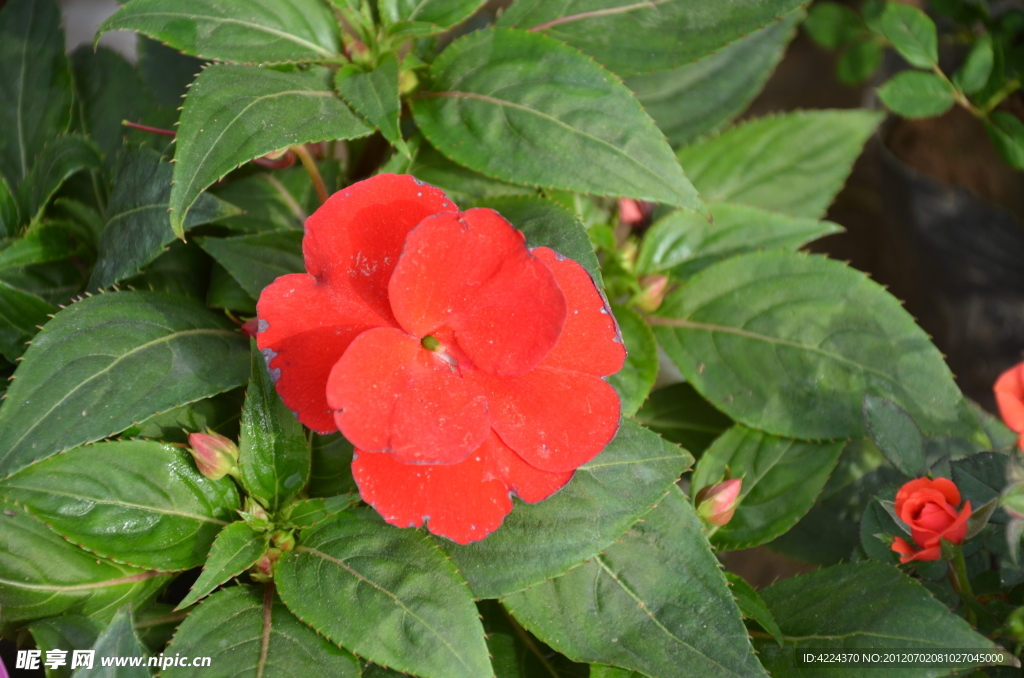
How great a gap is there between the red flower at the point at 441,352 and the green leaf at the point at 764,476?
1.22 ft

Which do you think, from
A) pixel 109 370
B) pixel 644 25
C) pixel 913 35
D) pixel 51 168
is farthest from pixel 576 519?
pixel 913 35

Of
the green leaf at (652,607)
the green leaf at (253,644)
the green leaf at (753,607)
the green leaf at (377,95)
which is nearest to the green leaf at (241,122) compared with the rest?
the green leaf at (377,95)

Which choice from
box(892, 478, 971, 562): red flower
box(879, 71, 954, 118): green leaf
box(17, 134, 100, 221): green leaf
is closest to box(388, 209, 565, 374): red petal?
box(892, 478, 971, 562): red flower

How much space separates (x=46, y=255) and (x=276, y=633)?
0.49m

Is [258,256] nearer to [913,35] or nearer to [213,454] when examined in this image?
[213,454]

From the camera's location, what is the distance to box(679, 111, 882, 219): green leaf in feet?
3.68

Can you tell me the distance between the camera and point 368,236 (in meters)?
0.57

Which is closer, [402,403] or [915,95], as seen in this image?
[402,403]

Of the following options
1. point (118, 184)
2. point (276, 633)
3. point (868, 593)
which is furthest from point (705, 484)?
point (118, 184)

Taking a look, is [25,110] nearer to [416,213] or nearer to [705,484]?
[416,213]

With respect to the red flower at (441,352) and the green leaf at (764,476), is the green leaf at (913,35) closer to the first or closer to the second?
the green leaf at (764,476)

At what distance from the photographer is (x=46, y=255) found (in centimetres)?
85

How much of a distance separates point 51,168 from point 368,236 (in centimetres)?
52

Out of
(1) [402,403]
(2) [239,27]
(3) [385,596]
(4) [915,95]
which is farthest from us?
(4) [915,95]
